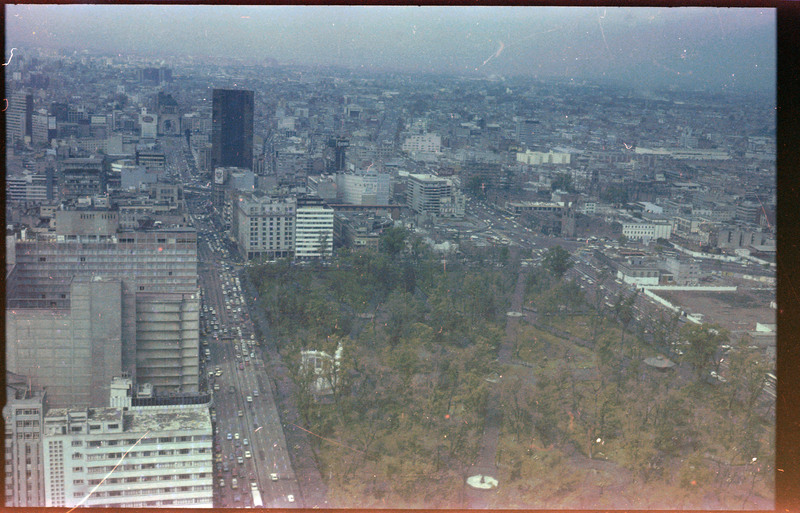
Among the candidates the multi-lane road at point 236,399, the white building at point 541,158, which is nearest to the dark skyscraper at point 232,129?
the multi-lane road at point 236,399

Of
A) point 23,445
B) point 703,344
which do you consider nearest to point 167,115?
point 23,445

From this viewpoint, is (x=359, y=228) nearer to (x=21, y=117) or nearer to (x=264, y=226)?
(x=264, y=226)

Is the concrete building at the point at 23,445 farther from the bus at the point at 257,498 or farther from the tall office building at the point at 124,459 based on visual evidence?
the bus at the point at 257,498

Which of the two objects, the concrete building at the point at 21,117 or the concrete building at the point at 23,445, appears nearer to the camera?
the concrete building at the point at 23,445

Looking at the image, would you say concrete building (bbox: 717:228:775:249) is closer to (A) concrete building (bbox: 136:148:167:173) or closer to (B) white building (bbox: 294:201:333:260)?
(B) white building (bbox: 294:201:333:260)

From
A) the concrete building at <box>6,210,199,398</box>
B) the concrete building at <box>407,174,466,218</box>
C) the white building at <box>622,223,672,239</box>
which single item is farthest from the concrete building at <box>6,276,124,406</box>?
the white building at <box>622,223,672,239</box>

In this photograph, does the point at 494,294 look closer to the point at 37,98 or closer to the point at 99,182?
the point at 99,182
